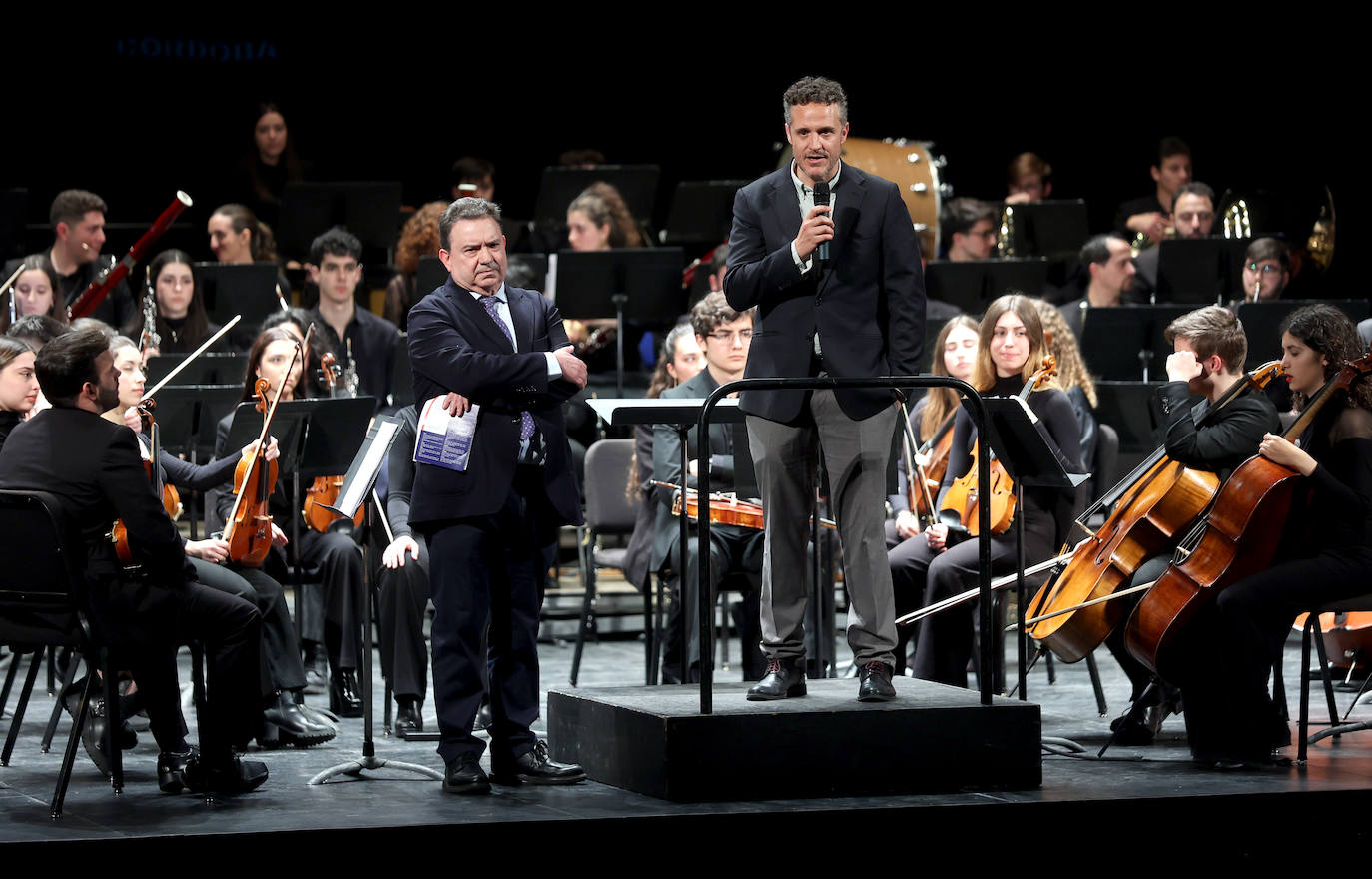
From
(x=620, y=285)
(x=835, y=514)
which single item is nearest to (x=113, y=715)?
(x=835, y=514)

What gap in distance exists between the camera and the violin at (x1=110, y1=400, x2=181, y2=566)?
172 inches

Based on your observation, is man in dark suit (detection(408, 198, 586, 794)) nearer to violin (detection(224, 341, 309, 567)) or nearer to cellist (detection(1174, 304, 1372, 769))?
violin (detection(224, 341, 309, 567))

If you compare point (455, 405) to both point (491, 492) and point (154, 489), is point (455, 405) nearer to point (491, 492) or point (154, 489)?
point (491, 492)

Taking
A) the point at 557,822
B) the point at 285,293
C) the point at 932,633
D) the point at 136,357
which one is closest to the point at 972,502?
the point at 932,633

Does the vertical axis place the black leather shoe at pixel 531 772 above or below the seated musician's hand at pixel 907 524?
below

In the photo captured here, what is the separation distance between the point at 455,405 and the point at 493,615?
0.53 meters

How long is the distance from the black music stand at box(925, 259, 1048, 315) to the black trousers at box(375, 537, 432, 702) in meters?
3.43

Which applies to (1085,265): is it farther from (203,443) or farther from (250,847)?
(250,847)

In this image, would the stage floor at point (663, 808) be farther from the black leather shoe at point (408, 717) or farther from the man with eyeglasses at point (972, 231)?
the man with eyeglasses at point (972, 231)

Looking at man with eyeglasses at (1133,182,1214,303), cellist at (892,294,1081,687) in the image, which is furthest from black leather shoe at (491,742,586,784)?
man with eyeglasses at (1133,182,1214,303)

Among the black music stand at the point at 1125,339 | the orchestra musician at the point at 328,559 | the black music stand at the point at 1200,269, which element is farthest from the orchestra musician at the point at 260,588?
the black music stand at the point at 1200,269

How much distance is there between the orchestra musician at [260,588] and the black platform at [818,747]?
49.2 inches

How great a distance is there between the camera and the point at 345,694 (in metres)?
5.73

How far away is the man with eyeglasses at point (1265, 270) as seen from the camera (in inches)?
316
